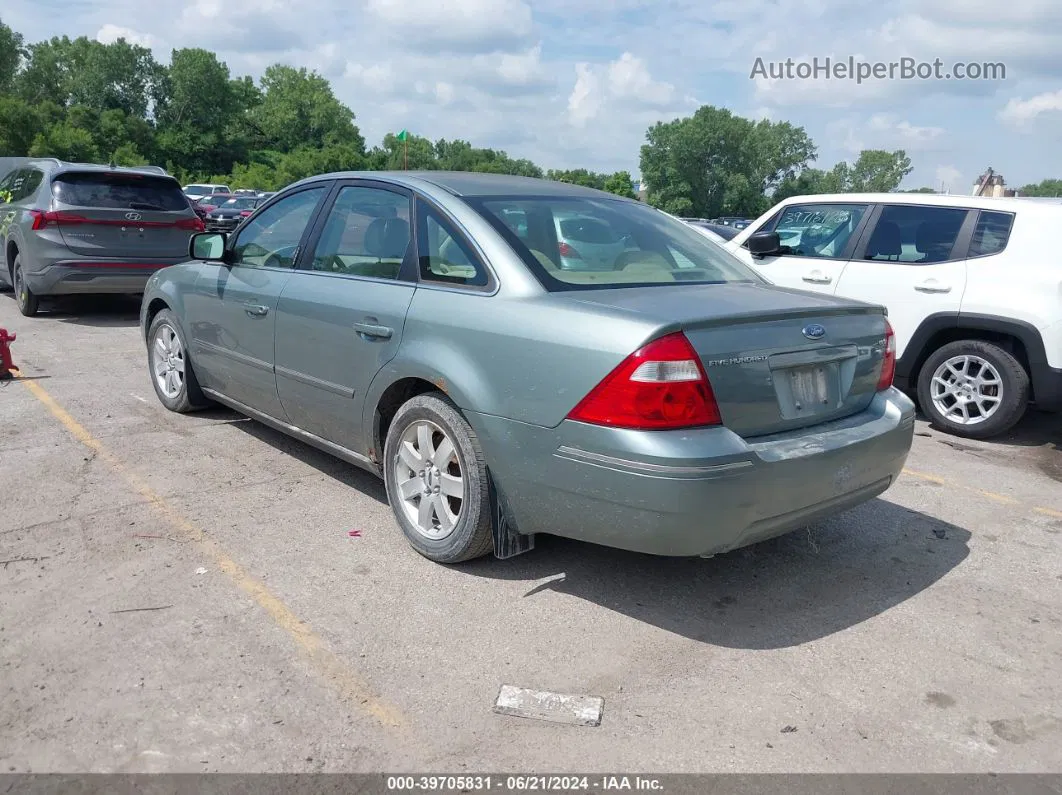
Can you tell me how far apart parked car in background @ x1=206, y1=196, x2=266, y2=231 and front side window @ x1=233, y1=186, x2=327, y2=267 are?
22.4m

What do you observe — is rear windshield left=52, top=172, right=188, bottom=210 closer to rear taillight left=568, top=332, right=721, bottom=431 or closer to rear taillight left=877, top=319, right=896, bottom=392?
rear taillight left=568, top=332, right=721, bottom=431

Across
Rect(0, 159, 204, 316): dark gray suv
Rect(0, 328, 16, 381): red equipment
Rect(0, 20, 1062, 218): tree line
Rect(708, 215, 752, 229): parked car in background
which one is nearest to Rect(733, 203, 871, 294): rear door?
Rect(0, 328, 16, 381): red equipment

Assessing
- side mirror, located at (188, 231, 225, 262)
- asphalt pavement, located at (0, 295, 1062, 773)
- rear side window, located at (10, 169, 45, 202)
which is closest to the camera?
asphalt pavement, located at (0, 295, 1062, 773)

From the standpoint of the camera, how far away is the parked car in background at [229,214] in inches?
1086

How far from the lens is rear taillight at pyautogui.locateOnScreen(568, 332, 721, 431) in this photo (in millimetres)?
3178

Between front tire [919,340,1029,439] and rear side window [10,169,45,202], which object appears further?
rear side window [10,169,45,202]

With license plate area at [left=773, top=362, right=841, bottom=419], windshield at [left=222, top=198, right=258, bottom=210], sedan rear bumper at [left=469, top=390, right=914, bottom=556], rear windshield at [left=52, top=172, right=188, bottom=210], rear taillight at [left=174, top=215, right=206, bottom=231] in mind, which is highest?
windshield at [left=222, top=198, right=258, bottom=210]

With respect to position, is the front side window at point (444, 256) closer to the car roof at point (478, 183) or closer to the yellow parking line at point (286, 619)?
the car roof at point (478, 183)

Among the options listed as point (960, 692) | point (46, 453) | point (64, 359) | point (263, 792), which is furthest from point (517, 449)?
point (64, 359)

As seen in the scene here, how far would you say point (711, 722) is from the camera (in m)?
2.90

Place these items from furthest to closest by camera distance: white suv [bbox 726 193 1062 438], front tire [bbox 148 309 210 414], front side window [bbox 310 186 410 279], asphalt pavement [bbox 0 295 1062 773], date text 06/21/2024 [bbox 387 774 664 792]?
white suv [bbox 726 193 1062 438], front tire [bbox 148 309 210 414], front side window [bbox 310 186 410 279], asphalt pavement [bbox 0 295 1062 773], date text 06/21/2024 [bbox 387 774 664 792]

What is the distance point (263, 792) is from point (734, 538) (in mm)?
1793

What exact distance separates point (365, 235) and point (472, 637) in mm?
2116

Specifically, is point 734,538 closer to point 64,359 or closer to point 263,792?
point 263,792
